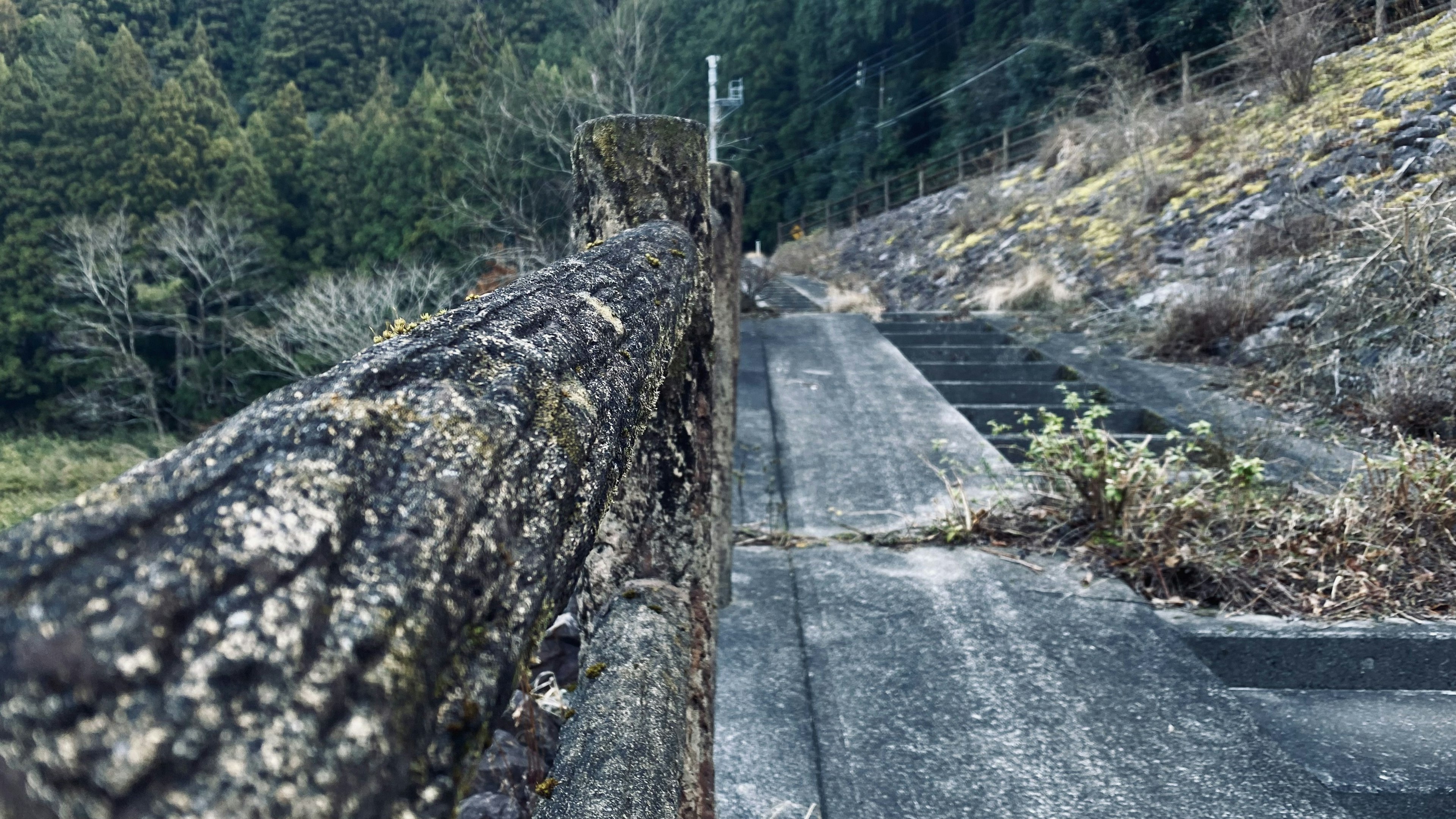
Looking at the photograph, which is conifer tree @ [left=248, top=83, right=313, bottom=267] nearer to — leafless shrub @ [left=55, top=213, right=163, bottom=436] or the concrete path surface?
leafless shrub @ [left=55, top=213, right=163, bottom=436]

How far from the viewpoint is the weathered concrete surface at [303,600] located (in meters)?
0.29

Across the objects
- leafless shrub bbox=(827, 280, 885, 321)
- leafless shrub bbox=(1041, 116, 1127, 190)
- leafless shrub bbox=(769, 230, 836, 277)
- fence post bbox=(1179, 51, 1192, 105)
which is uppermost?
fence post bbox=(1179, 51, 1192, 105)

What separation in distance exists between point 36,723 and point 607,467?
432 millimetres

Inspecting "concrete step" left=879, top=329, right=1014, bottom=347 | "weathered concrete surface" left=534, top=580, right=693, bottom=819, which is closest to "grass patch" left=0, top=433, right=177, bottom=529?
"concrete step" left=879, top=329, right=1014, bottom=347

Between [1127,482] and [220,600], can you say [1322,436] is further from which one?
[220,600]

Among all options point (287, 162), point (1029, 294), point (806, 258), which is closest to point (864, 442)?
point (1029, 294)

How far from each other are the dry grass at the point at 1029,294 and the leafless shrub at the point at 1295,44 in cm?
292

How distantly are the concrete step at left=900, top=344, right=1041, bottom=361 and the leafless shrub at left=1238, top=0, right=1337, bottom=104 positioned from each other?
4844 millimetres

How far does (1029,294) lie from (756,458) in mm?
5635

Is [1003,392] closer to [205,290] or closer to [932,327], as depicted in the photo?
[932,327]

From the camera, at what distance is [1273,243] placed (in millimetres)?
6215

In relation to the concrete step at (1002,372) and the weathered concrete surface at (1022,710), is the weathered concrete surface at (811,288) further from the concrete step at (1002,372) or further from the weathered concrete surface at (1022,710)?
the weathered concrete surface at (1022,710)

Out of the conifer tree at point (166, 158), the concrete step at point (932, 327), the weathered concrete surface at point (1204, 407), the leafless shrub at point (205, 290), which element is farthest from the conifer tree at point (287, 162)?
the weathered concrete surface at point (1204, 407)

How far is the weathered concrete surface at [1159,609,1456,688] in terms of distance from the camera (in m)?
2.28
